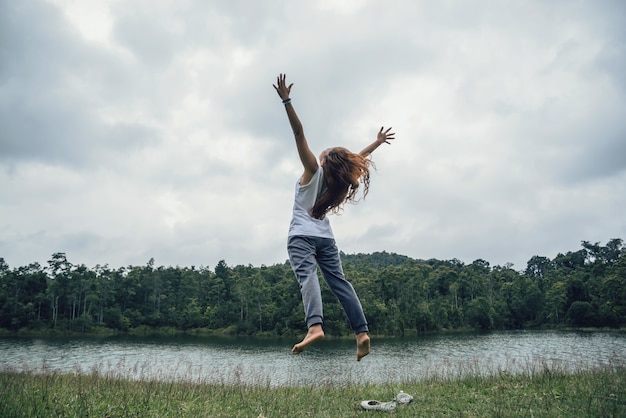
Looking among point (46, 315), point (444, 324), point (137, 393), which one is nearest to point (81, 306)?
point (46, 315)

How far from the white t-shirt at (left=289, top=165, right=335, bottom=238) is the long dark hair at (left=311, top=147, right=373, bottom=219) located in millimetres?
50

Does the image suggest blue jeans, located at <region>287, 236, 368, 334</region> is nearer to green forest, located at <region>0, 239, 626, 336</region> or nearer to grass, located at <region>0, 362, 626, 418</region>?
grass, located at <region>0, 362, 626, 418</region>

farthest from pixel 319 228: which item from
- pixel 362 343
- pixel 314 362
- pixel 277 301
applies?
pixel 277 301

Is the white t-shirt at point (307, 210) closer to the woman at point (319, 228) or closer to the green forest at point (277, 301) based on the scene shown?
the woman at point (319, 228)

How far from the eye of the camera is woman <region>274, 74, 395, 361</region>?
3.35 m

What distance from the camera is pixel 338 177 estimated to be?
3.46m

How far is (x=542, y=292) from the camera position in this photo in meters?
79.6

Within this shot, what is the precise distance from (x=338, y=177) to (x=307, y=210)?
39 centimetres

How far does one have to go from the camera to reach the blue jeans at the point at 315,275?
3361mm

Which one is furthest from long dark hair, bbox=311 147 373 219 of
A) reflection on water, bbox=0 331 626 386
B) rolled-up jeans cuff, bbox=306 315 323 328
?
reflection on water, bbox=0 331 626 386

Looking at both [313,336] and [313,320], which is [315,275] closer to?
[313,320]

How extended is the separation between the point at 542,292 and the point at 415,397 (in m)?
85.6

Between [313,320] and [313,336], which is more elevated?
[313,320]

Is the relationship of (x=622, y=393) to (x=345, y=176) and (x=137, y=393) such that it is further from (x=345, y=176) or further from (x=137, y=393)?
(x=137, y=393)
